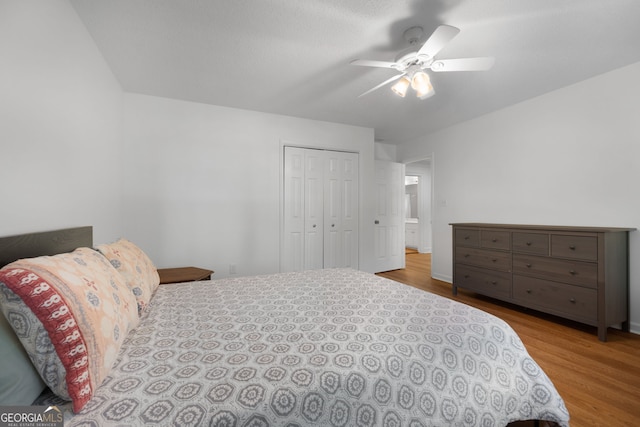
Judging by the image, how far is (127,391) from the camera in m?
0.74

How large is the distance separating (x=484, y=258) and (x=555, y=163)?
1.28 meters

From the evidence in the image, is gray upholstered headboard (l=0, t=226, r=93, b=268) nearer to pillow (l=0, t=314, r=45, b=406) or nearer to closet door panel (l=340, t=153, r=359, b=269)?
pillow (l=0, t=314, r=45, b=406)

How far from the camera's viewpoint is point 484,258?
125 inches

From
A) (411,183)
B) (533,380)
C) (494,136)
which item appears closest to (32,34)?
(533,380)

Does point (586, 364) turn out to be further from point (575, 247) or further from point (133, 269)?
point (133, 269)

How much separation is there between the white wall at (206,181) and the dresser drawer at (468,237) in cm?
227

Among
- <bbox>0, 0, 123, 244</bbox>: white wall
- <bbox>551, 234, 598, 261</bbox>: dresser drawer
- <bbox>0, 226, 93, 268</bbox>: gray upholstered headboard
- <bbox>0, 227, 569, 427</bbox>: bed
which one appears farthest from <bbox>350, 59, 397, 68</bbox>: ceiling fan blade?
<bbox>551, 234, 598, 261</bbox>: dresser drawer

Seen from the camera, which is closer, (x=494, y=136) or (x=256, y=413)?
(x=256, y=413)

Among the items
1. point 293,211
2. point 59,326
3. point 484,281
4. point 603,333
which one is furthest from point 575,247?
point 59,326

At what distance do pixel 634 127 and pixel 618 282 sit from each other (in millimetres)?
1400

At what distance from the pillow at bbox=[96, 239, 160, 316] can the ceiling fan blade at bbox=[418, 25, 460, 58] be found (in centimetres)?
215

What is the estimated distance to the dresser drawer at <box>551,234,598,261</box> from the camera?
7.47 feet

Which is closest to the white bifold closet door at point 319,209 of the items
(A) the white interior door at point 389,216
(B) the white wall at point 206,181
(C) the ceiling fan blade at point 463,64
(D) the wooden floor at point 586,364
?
(B) the white wall at point 206,181

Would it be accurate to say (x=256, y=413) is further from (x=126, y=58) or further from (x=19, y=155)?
(x=126, y=58)
